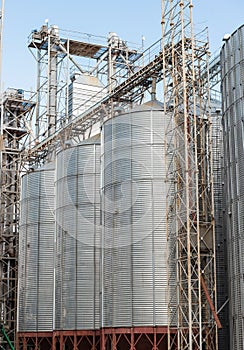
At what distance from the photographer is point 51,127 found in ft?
209

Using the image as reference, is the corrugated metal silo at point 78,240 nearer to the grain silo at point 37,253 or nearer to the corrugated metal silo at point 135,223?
the corrugated metal silo at point 135,223

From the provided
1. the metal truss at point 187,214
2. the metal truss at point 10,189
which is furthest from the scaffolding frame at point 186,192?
the metal truss at point 10,189

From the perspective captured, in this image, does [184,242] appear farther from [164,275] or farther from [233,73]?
[233,73]

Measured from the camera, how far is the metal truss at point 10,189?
191ft

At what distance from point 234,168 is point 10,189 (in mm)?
32925

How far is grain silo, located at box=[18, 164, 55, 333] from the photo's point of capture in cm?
4656

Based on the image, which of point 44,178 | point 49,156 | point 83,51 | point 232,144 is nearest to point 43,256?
point 44,178

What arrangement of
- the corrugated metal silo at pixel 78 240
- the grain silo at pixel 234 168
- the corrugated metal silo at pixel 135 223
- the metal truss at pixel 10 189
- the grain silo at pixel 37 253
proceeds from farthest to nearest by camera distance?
the metal truss at pixel 10 189 < the grain silo at pixel 37 253 < the corrugated metal silo at pixel 78 240 < the corrugated metal silo at pixel 135 223 < the grain silo at pixel 234 168

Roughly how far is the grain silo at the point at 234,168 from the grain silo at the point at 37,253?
17.2 m

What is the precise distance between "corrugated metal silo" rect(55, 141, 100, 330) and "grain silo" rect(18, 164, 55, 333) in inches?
144

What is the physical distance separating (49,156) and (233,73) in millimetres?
26436

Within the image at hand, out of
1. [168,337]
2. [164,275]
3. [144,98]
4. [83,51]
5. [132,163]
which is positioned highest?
[83,51]

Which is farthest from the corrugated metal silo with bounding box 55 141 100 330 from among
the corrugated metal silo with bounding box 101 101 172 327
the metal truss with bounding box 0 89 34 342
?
the metal truss with bounding box 0 89 34 342

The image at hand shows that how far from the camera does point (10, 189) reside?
204ft
